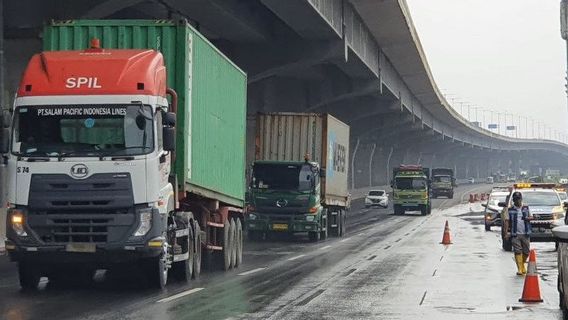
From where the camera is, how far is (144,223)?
15.0 meters

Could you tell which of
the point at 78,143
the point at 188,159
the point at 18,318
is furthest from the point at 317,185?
the point at 18,318

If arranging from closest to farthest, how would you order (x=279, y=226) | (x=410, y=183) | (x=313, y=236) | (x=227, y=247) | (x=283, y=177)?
(x=227, y=247) → (x=283, y=177) → (x=279, y=226) → (x=313, y=236) → (x=410, y=183)

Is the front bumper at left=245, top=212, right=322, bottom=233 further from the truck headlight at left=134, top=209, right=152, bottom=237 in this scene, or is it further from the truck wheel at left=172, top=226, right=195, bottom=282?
the truck headlight at left=134, top=209, right=152, bottom=237

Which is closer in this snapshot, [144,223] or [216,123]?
[144,223]

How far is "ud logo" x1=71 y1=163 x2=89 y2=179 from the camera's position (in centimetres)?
1472

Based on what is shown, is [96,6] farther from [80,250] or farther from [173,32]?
[80,250]

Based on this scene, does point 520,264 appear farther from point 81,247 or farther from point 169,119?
point 81,247

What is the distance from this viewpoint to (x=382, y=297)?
15555mm

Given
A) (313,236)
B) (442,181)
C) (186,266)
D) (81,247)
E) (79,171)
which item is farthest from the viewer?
(442,181)

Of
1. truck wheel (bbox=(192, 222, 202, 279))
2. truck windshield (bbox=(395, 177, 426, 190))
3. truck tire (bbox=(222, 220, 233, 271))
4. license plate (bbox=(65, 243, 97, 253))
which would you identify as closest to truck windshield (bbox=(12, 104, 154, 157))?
license plate (bbox=(65, 243, 97, 253))

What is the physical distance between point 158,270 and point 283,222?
15897mm

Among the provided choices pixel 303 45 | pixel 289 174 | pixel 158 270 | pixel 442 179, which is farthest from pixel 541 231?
pixel 442 179

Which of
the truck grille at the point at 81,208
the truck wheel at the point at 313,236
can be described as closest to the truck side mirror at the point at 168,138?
the truck grille at the point at 81,208

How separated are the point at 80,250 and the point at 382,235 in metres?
25.4
